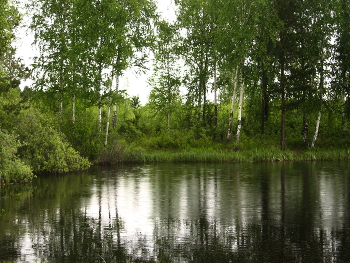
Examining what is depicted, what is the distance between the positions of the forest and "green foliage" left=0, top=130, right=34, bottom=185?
278 centimetres

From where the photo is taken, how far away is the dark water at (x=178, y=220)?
10.2 meters

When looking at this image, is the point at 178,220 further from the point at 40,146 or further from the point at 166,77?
the point at 166,77

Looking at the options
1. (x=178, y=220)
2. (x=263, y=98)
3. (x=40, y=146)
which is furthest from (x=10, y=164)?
(x=263, y=98)

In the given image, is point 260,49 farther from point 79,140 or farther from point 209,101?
point 79,140

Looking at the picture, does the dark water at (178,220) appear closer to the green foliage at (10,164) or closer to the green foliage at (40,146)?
the green foliage at (10,164)

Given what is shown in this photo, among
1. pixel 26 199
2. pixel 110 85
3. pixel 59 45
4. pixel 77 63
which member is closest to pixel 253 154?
pixel 110 85

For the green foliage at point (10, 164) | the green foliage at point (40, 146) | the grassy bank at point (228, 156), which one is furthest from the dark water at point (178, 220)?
the grassy bank at point (228, 156)

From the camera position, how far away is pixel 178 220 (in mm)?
13617

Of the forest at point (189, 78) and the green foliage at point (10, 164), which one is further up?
the forest at point (189, 78)

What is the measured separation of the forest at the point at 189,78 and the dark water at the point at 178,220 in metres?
7.62

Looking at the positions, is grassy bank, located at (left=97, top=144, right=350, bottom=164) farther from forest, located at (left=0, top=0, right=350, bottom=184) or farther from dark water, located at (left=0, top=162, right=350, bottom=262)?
dark water, located at (left=0, top=162, right=350, bottom=262)

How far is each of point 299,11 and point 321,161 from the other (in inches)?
514

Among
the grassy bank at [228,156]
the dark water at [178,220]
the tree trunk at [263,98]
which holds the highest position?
the tree trunk at [263,98]

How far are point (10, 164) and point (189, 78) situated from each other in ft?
90.9
